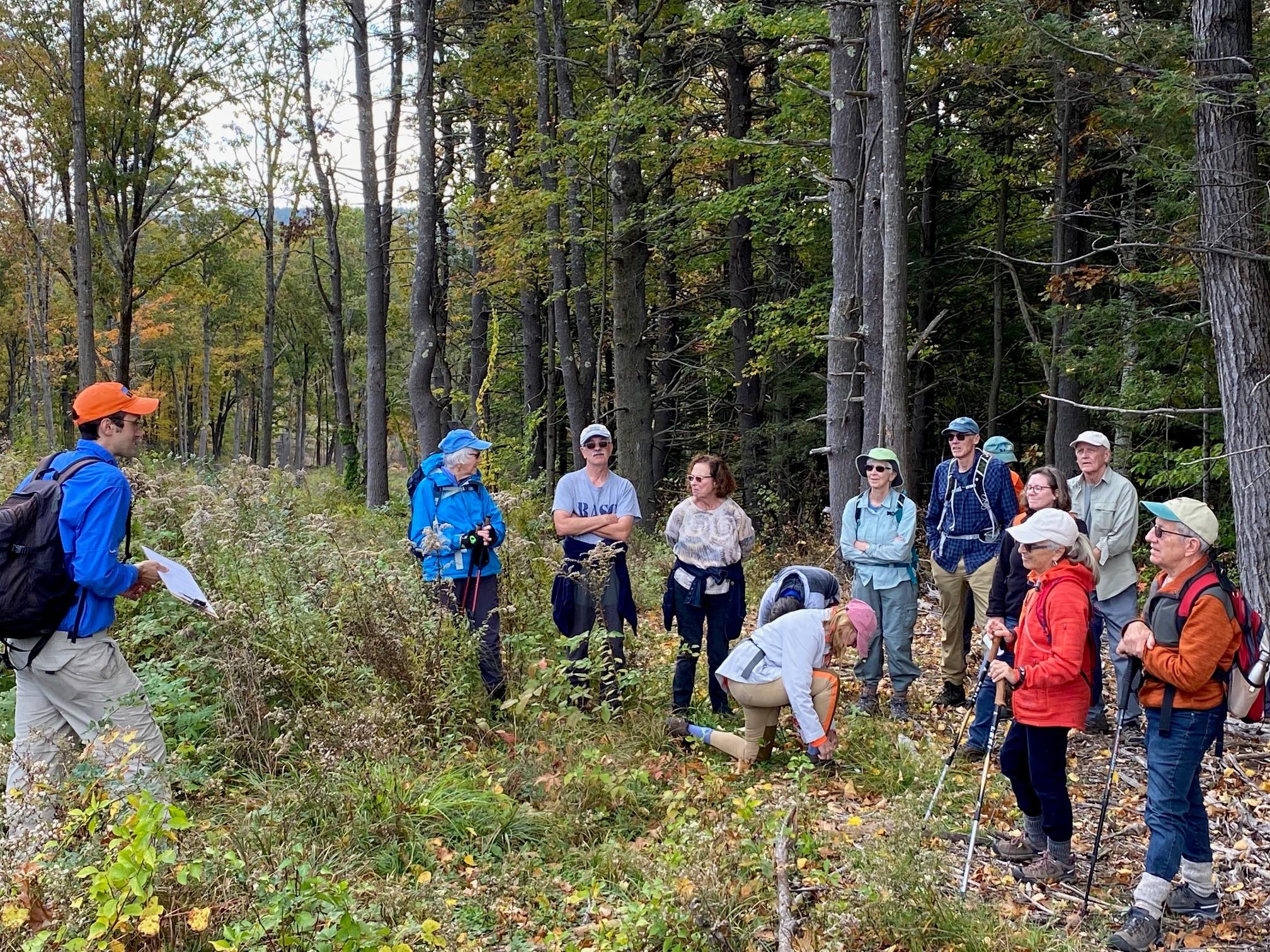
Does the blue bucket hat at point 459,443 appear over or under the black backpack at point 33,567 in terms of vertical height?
over

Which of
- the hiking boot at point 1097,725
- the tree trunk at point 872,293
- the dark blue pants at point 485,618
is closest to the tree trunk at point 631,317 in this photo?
the tree trunk at point 872,293

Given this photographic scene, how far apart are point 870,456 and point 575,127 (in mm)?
7890

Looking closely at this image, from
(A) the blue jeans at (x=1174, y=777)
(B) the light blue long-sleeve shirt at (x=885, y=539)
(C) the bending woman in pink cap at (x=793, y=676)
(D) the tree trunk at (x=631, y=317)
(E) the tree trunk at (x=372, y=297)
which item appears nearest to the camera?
(A) the blue jeans at (x=1174, y=777)

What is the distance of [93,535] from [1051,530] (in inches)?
170

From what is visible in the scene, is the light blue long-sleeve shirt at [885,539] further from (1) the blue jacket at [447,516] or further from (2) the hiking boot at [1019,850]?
(1) the blue jacket at [447,516]

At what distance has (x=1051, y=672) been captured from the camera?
12.9ft

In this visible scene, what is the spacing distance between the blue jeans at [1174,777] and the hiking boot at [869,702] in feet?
9.07

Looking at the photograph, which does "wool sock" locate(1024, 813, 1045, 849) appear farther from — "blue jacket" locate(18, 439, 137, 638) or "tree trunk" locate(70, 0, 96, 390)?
"tree trunk" locate(70, 0, 96, 390)

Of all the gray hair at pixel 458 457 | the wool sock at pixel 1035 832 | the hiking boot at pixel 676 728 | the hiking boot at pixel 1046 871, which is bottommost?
the hiking boot at pixel 1046 871

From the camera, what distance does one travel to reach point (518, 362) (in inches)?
875

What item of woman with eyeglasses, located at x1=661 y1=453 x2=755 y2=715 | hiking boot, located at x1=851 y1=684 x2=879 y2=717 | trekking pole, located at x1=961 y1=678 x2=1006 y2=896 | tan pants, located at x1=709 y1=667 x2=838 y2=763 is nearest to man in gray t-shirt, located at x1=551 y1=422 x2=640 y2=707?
woman with eyeglasses, located at x1=661 y1=453 x2=755 y2=715

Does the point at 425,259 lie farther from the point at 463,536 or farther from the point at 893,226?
the point at 463,536

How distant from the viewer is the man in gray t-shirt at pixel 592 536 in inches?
237

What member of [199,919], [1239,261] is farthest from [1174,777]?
[1239,261]
